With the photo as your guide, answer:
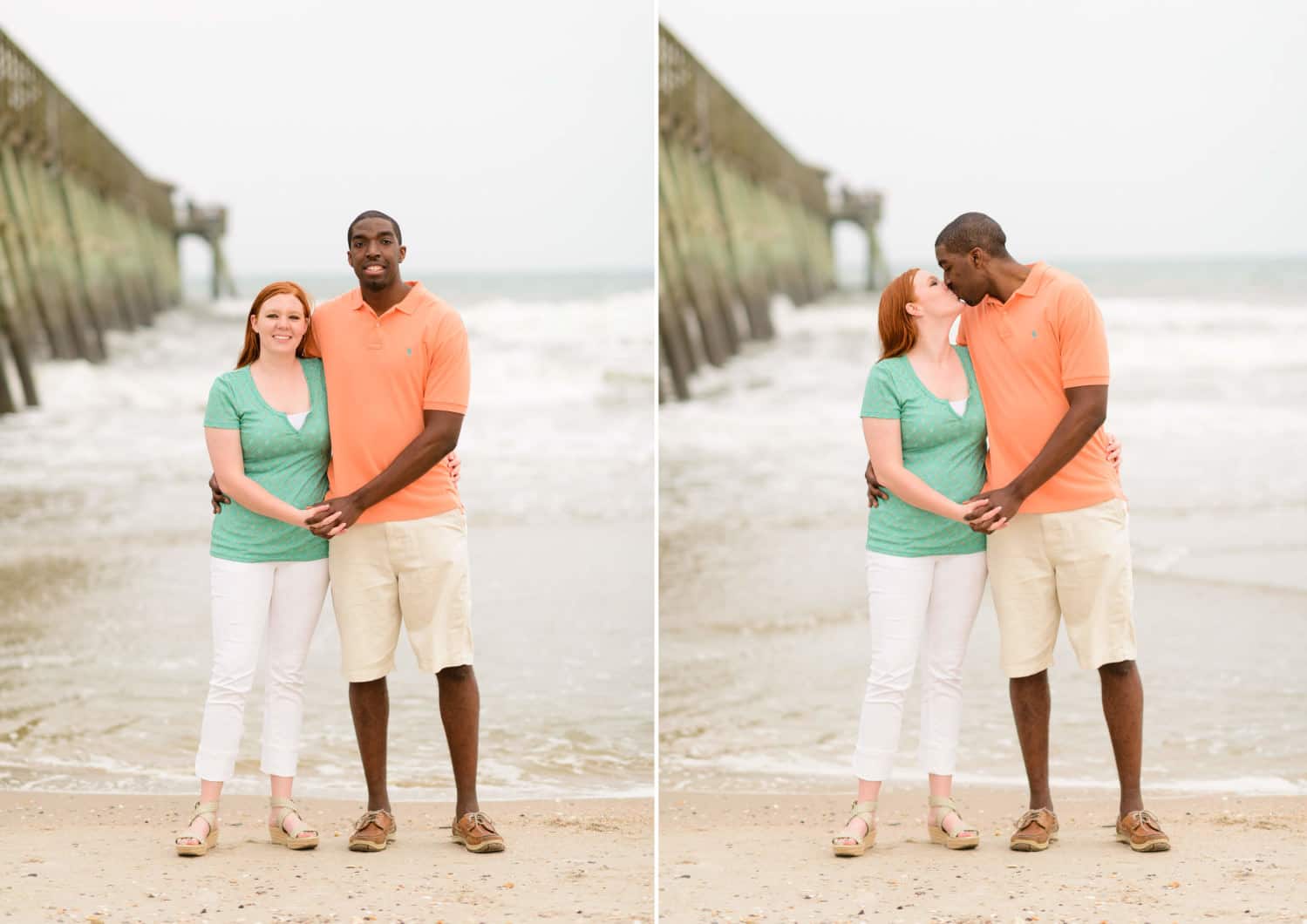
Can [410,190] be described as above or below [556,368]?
above

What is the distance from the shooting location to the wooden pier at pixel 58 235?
16.4m

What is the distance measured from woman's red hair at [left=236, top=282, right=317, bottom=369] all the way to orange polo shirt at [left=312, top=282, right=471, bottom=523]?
2.0 inches

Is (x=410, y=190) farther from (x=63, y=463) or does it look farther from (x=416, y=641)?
(x=416, y=641)

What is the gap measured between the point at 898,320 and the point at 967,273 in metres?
0.20

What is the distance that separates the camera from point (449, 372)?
3877mm

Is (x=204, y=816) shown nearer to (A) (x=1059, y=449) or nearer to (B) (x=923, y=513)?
(B) (x=923, y=513)

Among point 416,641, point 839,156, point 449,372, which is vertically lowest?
point 416,641

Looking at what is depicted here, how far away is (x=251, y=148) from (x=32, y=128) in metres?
13.3

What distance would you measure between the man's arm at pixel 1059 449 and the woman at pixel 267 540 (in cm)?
160

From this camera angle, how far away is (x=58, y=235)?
1950 centimetres

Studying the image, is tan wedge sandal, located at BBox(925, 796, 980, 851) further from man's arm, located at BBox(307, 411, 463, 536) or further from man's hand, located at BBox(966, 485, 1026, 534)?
man's arm, located at BBox(307, 411, 463, 536)

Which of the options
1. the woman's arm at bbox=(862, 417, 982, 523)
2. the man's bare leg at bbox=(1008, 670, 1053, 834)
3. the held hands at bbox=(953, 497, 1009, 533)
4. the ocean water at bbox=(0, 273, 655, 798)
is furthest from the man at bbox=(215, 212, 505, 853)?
the man's bare leg at bbox=(1008, 670, 1053, 834)

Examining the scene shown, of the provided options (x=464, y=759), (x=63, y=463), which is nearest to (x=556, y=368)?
(x=63, y=463)

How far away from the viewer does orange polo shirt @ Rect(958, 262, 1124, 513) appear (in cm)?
374
